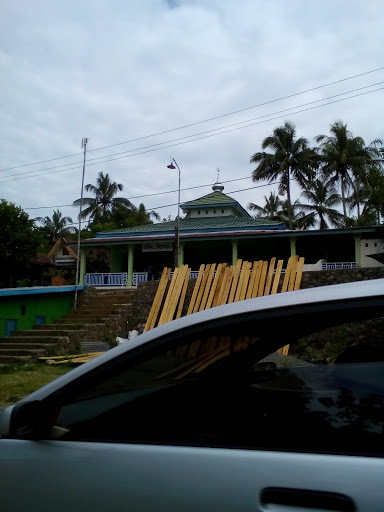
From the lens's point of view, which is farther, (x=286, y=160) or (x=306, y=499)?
(x=286, y=160)

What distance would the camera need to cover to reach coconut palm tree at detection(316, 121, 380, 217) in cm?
2998

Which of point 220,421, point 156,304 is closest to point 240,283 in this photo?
point 156,304

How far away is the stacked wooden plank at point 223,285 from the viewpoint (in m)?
12.2

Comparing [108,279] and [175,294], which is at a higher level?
[108,279]

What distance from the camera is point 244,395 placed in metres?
1.58

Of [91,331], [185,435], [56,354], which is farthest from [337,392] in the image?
[91,331]

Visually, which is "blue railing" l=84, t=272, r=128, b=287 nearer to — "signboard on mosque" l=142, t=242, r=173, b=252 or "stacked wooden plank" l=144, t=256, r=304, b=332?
"signboard on mosque" l=142, t=242, r=173, b=252

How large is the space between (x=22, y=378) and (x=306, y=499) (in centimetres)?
967

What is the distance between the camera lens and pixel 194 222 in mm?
24641

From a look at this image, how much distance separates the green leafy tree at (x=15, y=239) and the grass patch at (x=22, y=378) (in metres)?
15.7

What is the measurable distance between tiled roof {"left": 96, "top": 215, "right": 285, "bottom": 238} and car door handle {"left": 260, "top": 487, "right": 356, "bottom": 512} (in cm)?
2002

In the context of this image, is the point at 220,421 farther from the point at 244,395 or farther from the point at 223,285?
the point at 223,285

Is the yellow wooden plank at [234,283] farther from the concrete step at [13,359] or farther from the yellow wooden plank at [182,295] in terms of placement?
the concrete step at [13,359]

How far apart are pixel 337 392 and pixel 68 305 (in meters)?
16.2
